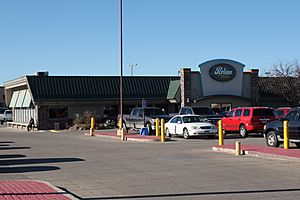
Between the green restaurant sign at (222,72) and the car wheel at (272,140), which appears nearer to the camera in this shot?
the car wheel at (272,140)

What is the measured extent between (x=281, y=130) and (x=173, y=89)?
1214 inches

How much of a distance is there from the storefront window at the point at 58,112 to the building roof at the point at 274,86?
63.9 feet

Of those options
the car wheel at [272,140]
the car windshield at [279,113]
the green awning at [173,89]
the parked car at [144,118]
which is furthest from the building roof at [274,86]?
the car wheel at [272,140]

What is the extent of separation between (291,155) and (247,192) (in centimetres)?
715

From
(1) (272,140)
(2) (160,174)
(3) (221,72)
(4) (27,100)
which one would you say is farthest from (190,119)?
(4) (27,100)

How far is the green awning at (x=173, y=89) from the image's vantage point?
51719 mm

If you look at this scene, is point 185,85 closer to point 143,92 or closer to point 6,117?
point 143,92

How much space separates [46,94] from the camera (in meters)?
49.6

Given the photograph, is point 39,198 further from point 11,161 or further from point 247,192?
point 11,161

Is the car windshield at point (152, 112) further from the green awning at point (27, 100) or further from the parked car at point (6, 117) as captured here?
the parked car at point (6, 117)

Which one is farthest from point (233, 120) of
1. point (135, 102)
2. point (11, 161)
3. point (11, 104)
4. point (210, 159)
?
point (11, 104)

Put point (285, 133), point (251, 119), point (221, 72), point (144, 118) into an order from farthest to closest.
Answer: point (221, 72)
point (144, 118)
point (251, 119)
point (285, 133)

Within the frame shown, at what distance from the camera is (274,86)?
55.3m

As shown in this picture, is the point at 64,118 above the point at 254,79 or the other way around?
the other way around
